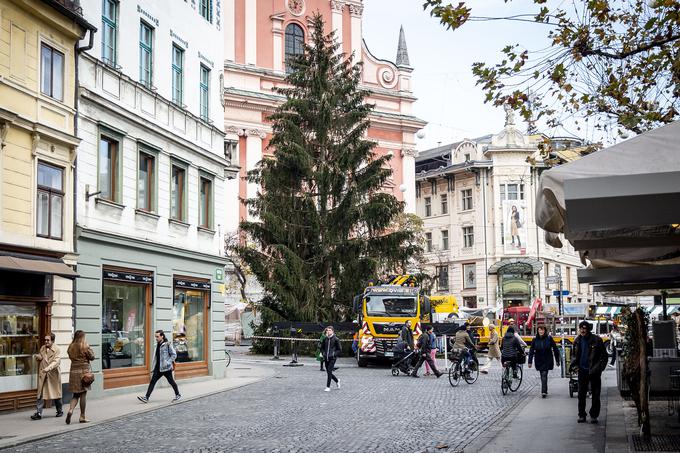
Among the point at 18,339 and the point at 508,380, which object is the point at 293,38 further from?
the point at 18,339

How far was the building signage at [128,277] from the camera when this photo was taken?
2309cm

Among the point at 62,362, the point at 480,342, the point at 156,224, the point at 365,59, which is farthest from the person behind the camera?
the point at 365,59


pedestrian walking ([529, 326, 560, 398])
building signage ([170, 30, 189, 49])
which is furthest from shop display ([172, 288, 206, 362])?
pedestrian walking ([529, 326, 560, 398])

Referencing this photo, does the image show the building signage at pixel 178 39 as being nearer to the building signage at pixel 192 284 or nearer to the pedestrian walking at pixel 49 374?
the building signage at pixel 192 284

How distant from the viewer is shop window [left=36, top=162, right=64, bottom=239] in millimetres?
20078

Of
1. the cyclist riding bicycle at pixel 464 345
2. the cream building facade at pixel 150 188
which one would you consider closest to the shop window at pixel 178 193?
the cream building facade at pixel 150 188

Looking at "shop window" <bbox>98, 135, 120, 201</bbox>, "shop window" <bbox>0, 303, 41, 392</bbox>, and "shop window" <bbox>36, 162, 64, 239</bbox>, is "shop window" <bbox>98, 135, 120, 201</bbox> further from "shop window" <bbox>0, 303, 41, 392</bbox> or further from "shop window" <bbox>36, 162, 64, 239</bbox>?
"shop window" <bbox>0, 303, 41, 392</bbox>

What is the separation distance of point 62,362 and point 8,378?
1.94 m

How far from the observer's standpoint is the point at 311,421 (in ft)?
56.1

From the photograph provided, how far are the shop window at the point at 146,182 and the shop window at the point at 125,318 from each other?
2.00 metres

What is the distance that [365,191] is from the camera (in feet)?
142

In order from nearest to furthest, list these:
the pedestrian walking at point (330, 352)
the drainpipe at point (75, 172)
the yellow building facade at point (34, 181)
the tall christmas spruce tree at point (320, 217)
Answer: the yellow building facade at point (34, 181) < the drainpipe at point (75, 172) < the pedestrian walking at point (330, 352) < the tall christmas spruce tree at point (320, 217)

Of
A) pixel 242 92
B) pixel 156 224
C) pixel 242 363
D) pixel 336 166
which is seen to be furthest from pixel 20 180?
pixel 242 92

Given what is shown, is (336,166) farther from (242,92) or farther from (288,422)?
(288,422)
